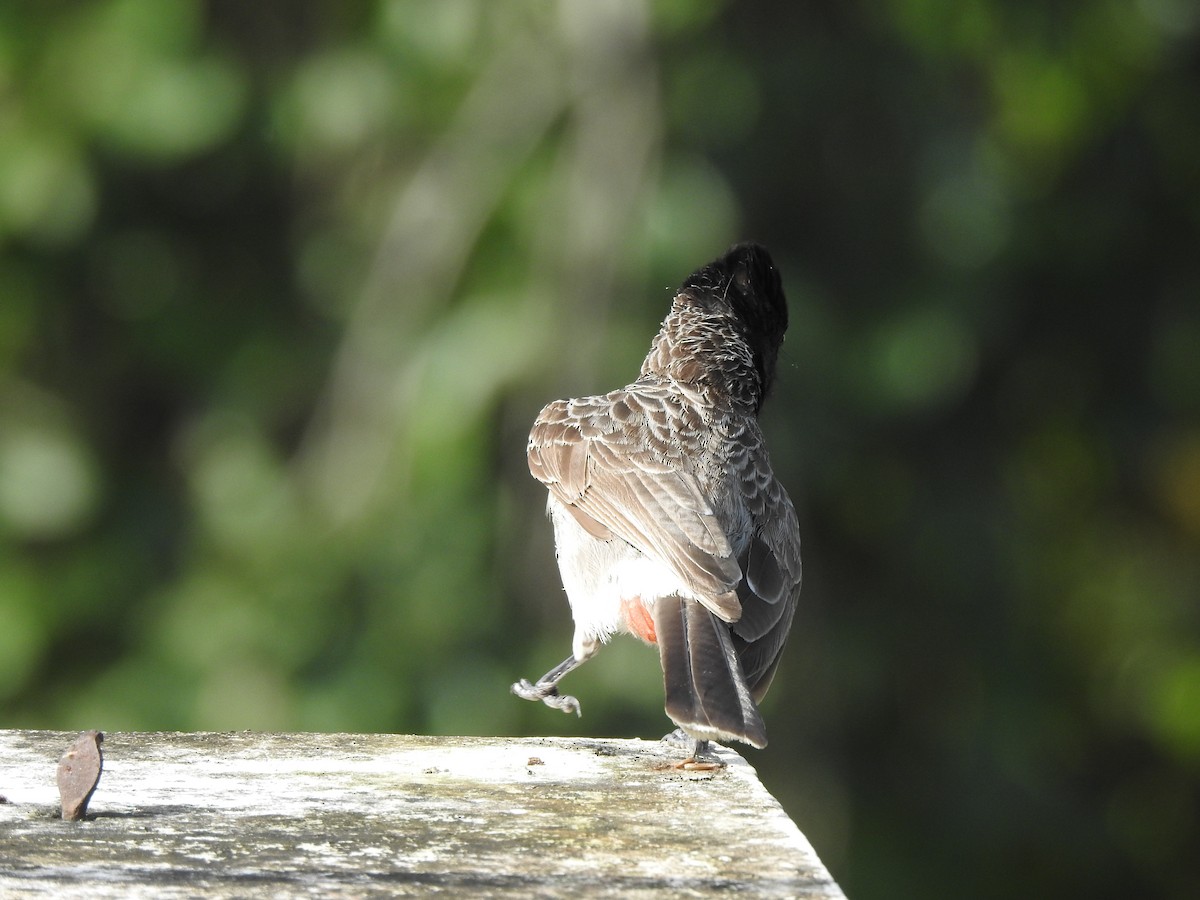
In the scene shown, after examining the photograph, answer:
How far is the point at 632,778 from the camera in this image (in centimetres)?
300

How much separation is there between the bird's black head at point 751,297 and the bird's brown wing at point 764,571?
2.05 feet

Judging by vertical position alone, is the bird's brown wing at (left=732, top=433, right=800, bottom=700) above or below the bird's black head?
below

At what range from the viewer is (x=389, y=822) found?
2.55 meters

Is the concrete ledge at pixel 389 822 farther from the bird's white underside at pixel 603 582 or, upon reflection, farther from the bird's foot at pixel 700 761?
the bird's white underside at pixel 603 582

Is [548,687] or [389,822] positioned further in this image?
[548,687]

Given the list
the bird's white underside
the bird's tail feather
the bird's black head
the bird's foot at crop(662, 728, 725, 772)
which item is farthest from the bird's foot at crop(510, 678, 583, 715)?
the bird's black head

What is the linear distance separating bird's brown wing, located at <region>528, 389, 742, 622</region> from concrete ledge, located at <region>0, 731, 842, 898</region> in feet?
2.05

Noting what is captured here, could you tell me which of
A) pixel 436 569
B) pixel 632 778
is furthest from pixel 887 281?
pixel 632 778

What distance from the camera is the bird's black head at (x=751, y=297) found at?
5.23m

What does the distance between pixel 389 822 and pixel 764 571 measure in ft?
5.82

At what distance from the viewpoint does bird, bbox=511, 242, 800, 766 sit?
3.68m

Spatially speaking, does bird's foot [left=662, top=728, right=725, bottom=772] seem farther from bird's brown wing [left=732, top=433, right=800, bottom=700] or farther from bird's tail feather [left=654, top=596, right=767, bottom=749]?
bird's brown wing [left=732, top=433, right=800, bottom=700]

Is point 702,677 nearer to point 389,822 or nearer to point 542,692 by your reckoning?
point 389,822

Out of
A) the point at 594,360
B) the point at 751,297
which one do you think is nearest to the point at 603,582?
the point at 751,297
